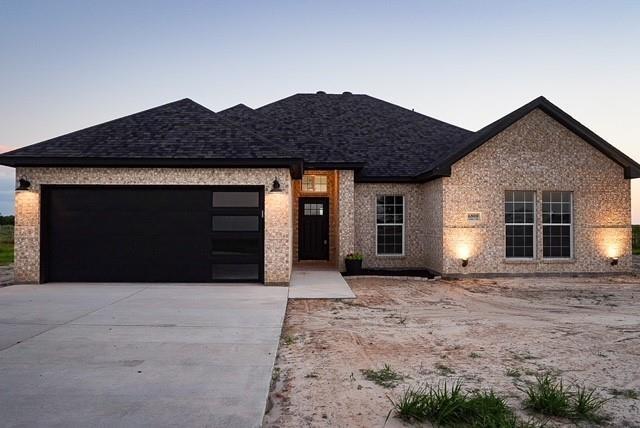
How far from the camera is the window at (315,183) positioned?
53.8 feet

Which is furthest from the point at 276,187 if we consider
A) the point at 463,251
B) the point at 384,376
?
the point at 384,376

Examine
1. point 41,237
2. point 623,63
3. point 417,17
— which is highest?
point 417,17

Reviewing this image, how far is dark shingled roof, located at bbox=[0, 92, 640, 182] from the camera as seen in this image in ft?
34.9

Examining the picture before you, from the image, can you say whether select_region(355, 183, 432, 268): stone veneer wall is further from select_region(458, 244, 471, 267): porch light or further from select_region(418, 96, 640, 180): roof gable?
select_region(458, 244, 471, 267): porch light

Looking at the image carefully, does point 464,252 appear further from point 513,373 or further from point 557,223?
point 513,373

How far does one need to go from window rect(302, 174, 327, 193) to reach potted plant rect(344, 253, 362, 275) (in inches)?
149

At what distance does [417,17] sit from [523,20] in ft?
12.3

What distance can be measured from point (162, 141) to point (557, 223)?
12.7 m

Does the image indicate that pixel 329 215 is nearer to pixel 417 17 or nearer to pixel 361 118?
pixel 361 118

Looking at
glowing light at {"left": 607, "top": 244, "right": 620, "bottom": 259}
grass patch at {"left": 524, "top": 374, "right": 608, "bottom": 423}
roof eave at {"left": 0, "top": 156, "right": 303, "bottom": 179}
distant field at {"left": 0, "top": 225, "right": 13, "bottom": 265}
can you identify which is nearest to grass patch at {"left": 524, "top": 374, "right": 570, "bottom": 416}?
grass patch at {"left": 524, "top": 374, "right": 608, "bottom": 423}

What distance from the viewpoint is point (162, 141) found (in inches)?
438

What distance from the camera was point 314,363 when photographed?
4.85 m

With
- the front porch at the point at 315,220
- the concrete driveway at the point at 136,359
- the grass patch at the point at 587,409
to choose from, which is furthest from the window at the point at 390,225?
the grass patch at the point at 587,409

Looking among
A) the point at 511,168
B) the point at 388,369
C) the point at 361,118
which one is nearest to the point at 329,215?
the point at 361,118
